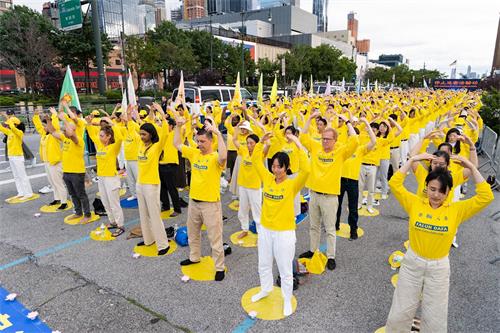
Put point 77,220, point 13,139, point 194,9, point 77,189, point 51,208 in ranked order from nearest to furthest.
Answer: point 77,189 < point 77,220 < point 51,208 < point 13,139 < point 194,9

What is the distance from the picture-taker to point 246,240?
5836 millimetres

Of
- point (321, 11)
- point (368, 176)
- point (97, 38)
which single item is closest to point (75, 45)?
point (97, 38)

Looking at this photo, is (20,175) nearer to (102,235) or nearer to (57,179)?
(57,179)

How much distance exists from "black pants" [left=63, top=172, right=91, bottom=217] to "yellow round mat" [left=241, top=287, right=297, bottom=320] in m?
4.12

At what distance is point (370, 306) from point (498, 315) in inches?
54.8

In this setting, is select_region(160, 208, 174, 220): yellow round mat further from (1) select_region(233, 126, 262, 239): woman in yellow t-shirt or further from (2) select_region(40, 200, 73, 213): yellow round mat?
(2) select_region(40, 200, 73, 213): yellow round mat

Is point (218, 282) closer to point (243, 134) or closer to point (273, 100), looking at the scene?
point (243, 134)

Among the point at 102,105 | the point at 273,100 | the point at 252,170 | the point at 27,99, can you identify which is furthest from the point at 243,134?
the point at 27,99

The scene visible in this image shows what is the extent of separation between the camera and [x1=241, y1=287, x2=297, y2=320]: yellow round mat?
3865 millimetres

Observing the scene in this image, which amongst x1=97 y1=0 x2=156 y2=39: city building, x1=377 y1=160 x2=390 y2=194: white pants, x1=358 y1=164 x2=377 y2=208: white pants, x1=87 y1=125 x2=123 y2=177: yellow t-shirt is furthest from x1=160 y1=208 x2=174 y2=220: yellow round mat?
x1=97 y1=0 x2=156 y2=39: city building

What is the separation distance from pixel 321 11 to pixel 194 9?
226 feet

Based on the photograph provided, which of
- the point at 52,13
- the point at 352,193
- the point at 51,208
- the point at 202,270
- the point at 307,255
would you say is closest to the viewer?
the point at 202,270

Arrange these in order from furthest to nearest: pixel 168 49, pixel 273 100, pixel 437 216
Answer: pixel 168 49 < pixel 273 100 < pixel 437 216

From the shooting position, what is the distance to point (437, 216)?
9.82ft
